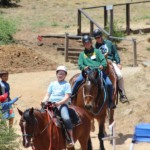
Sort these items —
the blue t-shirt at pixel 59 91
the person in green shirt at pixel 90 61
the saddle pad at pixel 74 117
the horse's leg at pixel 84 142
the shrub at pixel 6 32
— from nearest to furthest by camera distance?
the blue t-shirt at pixel 59 91, the saddle pad at pixel 74 117, the horse's leg at pixel 84 142, the person in green shirt at pixel 90 61, the shrub at pixel 6 32

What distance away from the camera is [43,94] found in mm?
15688

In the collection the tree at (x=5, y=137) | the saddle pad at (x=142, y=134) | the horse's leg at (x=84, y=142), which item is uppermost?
the tree at (x=5, y=137)

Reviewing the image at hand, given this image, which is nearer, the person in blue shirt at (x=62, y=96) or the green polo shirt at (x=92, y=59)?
the person in blue shirt at (x=62, y=96)

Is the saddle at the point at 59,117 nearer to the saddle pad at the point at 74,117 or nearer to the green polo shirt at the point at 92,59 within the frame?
the saddle pad at the point at 74,117

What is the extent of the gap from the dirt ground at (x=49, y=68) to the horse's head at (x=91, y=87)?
1.42 metres

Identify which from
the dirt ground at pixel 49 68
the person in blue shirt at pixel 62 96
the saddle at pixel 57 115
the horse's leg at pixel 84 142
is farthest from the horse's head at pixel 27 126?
the horse's leg at pixel 84 142

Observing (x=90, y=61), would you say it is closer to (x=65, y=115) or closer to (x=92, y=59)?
(x=92, y=59)

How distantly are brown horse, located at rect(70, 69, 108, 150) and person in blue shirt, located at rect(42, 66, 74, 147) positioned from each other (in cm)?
128

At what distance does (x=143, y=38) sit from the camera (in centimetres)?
2464

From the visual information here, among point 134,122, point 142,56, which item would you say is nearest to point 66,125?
point 134,122

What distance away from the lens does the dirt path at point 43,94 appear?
1216 centimetres

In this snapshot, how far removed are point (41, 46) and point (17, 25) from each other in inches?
196

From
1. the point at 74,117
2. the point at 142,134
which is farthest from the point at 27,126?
the point at 142,134

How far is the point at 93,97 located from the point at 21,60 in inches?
371
